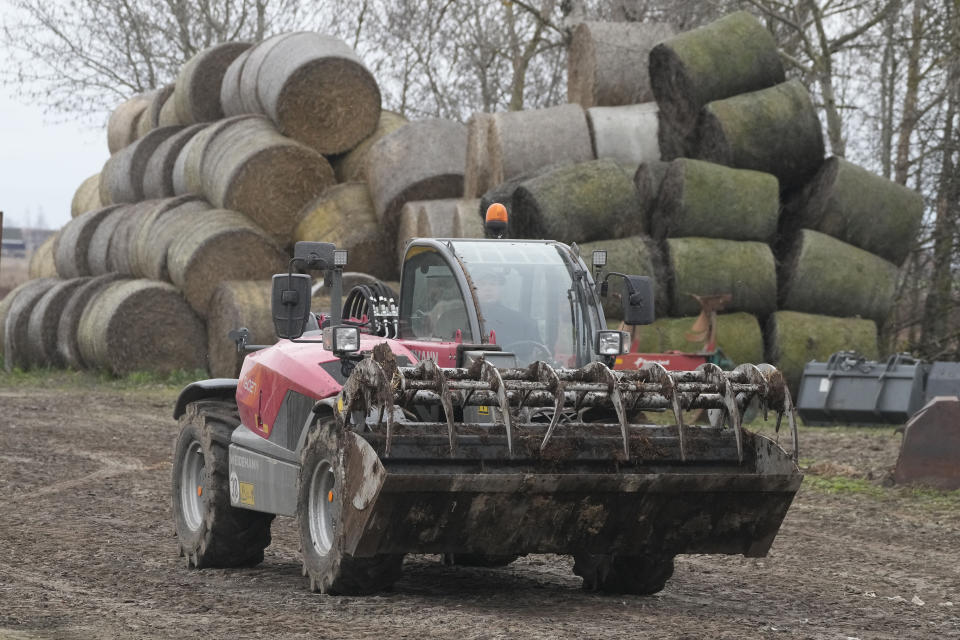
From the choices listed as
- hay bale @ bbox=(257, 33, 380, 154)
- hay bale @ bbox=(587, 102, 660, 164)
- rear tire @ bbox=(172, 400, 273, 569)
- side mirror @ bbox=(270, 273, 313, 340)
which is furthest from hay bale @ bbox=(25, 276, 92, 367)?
side mirror @ bbox=(270, 273, 313, 340)

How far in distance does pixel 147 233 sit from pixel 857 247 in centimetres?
949

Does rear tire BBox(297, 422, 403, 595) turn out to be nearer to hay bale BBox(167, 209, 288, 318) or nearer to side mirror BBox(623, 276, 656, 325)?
side mirror BBox(623, 276, 656, 325)

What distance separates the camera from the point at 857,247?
645 inches

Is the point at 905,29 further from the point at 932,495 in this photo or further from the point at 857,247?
the point at 932,495

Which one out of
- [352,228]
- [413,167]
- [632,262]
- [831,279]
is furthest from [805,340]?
[352,228]

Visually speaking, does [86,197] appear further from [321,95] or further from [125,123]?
[321,95]

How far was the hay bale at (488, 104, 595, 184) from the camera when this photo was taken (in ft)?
55.3

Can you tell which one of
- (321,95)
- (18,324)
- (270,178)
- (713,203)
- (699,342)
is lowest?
(18,324)

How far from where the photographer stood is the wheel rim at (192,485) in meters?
8.48

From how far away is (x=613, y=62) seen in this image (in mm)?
18297

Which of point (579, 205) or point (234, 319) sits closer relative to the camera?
point (579, 205)

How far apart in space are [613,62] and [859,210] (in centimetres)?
377

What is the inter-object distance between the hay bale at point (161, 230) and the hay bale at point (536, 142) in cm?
451

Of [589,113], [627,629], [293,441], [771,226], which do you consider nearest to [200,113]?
[589,113]
